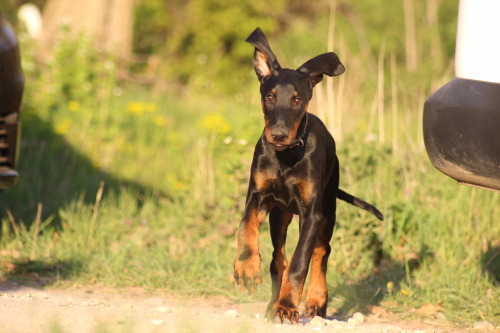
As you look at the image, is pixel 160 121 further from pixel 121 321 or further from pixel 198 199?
pixel 121 321

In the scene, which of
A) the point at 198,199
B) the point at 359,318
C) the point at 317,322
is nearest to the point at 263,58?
the point at 317,322

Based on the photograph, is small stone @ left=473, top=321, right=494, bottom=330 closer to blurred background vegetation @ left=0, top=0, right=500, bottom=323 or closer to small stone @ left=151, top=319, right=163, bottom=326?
blurred background vegetation @ left=0, top=0, right=500, bottom=323

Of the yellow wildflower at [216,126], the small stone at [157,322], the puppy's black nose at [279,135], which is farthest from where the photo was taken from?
the yellow wildflower at [216,126]

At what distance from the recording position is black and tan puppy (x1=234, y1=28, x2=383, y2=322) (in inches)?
158

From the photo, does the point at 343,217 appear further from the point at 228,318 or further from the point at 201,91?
the point at 201,91

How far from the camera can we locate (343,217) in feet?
20.2

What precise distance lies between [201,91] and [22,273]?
7946 mm

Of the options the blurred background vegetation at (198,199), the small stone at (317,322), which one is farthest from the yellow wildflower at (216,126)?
the small stone at (317,322)

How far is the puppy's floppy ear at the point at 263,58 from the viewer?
4281mm

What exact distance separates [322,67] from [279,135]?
55cm

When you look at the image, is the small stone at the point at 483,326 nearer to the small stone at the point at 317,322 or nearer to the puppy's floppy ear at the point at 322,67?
the small stone at the point at 317,322

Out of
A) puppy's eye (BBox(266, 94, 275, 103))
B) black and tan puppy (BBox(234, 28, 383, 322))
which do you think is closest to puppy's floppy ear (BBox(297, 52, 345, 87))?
black and tan puppy (BBox(234, 28, 383, 322))

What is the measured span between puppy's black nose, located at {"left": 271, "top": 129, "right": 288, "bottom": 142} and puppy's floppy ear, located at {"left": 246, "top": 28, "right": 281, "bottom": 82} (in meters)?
0.46

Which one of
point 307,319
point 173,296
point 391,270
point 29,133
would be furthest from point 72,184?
point 307,319
